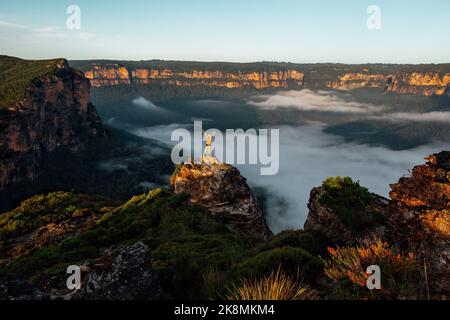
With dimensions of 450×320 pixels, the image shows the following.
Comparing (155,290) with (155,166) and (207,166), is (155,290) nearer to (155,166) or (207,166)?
(207,166)

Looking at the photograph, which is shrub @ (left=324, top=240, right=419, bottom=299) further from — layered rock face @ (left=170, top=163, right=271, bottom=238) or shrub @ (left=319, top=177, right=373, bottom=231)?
layered rock face @ (left=170, top=163, right=271, bottom=238)

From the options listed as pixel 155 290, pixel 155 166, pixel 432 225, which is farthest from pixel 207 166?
pixel 155 166

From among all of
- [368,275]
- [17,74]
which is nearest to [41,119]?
[17,74]

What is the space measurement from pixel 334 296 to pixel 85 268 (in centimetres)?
671

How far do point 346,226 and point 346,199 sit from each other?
1746 mm

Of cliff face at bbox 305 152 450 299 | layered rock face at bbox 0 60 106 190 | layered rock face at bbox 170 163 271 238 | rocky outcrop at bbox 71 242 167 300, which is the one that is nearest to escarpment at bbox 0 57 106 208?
layered rock face at bbox 0 60 106 190

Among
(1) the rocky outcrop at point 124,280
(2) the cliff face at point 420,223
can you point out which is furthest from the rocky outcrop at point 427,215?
(1) the rocky outcrop at point 124,280

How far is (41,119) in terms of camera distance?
11894cm

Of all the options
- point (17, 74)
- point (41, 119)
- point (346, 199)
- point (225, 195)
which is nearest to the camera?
point (346, 199)

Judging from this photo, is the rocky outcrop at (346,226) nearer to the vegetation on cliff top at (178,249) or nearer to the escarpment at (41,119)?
the vegetation on cliff top at (178,249)

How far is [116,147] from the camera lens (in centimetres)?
15675

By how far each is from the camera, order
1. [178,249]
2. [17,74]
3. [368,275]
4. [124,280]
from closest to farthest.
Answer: [368,275]
[124,280]
[178,249]
[17,74]

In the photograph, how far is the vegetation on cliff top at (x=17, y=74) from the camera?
105312mm

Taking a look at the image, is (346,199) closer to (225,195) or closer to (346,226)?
(346,226)
